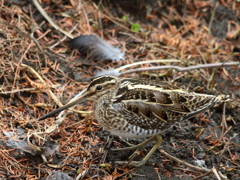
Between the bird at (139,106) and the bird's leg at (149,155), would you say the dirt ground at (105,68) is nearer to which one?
the bird's leg at (149,155)

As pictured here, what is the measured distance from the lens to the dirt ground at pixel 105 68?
4043 mm

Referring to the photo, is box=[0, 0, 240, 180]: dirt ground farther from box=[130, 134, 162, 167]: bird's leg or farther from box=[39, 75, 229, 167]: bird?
box=[39, 75, 229, 167]: bird

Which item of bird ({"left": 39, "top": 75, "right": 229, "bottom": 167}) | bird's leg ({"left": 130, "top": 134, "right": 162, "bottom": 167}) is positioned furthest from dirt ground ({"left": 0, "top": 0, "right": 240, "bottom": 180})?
bird ({"left": 39, "top": 75, "right": 229, "bottom": 167})

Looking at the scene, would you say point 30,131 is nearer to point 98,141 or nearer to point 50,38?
point 98,141

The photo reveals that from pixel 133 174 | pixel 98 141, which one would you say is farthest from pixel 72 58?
pixel 133 174

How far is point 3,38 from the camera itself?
5.02 meters

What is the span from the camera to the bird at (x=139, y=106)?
4.05 m

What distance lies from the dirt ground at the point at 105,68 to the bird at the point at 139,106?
310 millimetres

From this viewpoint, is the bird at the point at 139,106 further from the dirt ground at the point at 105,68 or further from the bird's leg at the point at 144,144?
the dirt ground at the point at 105,68

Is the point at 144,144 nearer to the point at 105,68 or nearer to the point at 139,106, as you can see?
the point at 139,106

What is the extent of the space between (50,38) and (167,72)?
6.46ft

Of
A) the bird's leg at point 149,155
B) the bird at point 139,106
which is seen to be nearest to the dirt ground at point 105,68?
the bird's leg at point 149,155

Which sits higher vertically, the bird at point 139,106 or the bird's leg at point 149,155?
the bird at point 139,106

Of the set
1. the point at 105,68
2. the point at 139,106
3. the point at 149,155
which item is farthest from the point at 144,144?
the point at 105,68
